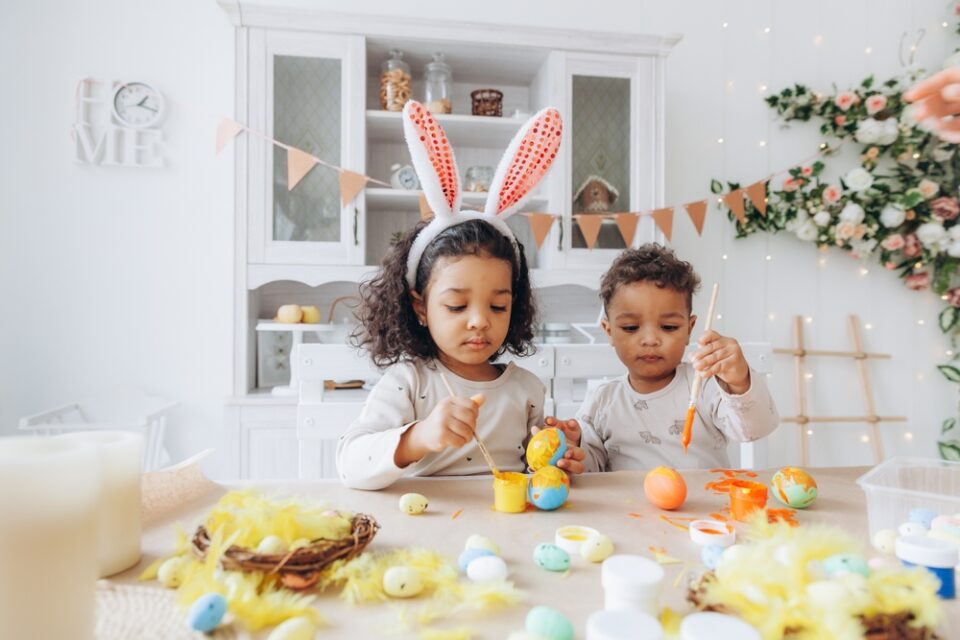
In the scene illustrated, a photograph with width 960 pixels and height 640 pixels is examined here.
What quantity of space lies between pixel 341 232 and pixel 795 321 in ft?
6.78

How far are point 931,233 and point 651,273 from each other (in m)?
A: 2.05

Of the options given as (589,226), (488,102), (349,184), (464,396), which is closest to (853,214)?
(589,226)

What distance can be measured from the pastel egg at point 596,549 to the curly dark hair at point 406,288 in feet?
1.96

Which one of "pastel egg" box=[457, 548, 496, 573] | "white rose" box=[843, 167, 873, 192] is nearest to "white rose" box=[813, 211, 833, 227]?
"white rose" box=[843, 167, 873, 192]

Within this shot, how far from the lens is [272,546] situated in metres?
0.55

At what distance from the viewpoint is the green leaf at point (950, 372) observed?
9.13 ft

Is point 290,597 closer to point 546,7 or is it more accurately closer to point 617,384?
point 617,384

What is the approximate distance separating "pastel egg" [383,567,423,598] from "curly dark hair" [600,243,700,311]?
88cm

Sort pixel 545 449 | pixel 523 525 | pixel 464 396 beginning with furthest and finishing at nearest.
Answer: pixel 464 396
pixel 545 449
pixel 523 525

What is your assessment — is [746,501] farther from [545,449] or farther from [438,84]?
[438,84]

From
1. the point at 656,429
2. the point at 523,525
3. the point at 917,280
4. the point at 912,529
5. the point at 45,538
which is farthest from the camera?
the point at 917,280

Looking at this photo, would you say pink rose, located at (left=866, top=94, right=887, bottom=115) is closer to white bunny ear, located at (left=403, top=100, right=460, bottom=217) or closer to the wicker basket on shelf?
the wicker basket on shelf

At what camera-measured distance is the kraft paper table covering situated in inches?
19.9

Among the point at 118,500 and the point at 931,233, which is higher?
the point at 931,233
